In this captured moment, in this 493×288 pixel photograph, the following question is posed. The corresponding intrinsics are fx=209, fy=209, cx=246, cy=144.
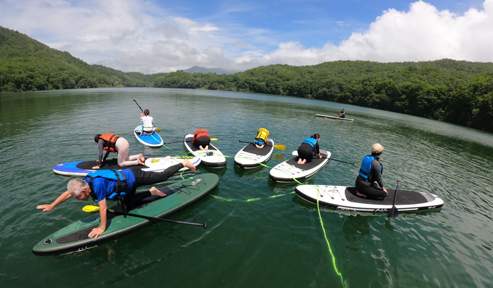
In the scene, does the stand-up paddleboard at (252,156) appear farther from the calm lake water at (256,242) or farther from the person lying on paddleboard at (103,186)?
the person lying on paddleboard at (103,186)

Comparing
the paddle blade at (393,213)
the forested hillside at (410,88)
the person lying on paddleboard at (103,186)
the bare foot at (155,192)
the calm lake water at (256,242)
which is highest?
the forested hillside at (410,88)

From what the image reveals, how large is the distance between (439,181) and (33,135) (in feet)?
92.3

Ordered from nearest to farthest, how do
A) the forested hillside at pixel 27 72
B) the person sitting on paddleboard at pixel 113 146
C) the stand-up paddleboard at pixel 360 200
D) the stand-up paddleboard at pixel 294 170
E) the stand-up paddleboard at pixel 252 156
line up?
the stand-up paddleboard at pixel 360 200
the person sitting on paddleboard at pixel 113 146
the stand-up paddleboard at pixel 294 170
the stand-up paddleboard at pixel 252 156
the forested hillside at pixel 27 72

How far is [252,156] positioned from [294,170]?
8.38 ft

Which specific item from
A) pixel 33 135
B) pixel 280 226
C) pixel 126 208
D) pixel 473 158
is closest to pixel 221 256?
pixel 280 226

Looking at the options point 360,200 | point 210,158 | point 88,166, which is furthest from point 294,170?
point 88,166

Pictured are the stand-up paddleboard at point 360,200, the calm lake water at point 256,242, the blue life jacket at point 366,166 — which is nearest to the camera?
the calm lake water at point 256,242

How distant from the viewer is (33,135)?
16.1 metres

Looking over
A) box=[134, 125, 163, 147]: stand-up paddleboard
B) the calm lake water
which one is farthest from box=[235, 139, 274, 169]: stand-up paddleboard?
box=[134, 125, 163, 147]: stand-up paddleboard

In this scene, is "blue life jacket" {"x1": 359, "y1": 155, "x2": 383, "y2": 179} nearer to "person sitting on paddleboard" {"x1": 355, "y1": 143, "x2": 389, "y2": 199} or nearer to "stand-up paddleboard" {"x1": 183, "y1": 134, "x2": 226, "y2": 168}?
"person sitting on paddleboard" {"x1": 355, "y1": 143, "x2": 389, "y2": 199}

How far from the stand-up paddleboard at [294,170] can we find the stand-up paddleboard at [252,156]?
123cm

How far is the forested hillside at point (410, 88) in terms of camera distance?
5016 centimetres

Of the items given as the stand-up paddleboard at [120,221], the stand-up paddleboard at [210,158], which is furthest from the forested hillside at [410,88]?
the stand-up paddleboard at [120,221]

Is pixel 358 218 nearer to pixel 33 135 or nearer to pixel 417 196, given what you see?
pixel 417 196
